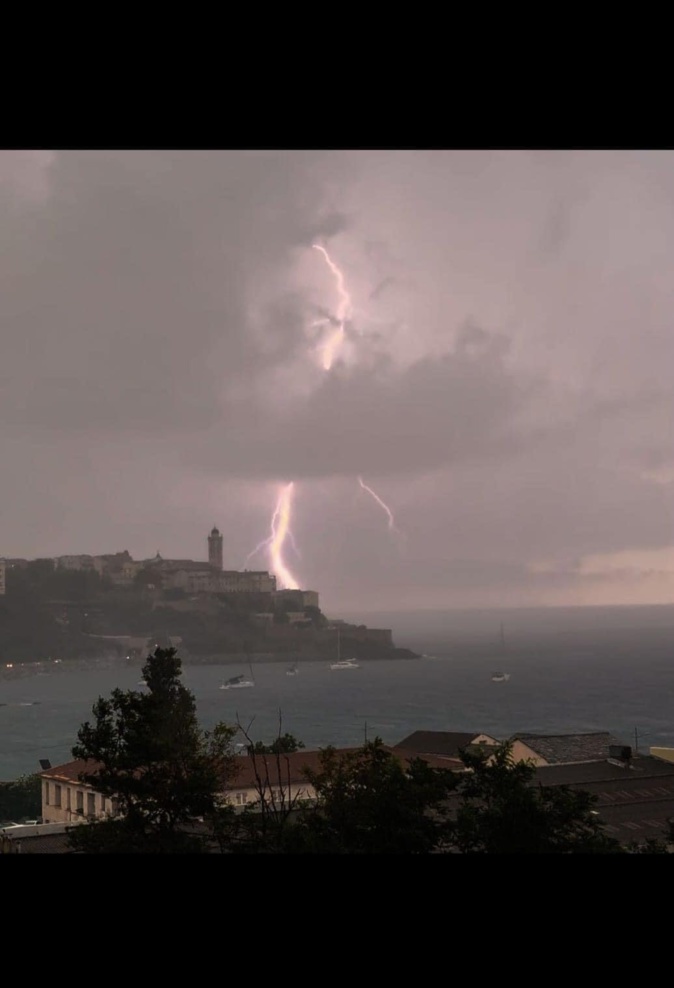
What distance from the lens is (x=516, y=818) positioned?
460 cm

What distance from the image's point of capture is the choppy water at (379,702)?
18234mm

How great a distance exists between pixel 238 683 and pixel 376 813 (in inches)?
662

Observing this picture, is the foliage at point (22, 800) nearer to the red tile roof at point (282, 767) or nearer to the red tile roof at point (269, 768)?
the red tile roof at point (269, 768)

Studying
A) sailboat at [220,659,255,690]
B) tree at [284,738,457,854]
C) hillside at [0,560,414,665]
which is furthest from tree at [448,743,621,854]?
sailboat at [220,659,255,690]

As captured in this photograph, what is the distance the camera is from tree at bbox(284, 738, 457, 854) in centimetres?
452

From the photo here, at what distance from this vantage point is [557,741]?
46.4ft

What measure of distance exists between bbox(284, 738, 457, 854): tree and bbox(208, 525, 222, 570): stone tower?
11592 millimetres

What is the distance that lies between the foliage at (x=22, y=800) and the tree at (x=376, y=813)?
9705mm

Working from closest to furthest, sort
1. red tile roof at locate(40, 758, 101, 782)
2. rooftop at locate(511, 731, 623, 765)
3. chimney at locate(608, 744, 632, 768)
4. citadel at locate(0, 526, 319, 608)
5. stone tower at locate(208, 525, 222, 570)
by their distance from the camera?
chimney at locate(608, 744, 632, 768)
red tile roof at locate(40, 758, 101, 782)
rooftop at locate(511, 731, 623, 765)
citadel at locate(0, 526, 319, 608)
stone tower at locate(208, 525, 222, 570)

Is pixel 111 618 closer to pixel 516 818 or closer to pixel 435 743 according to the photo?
pixel 435 743

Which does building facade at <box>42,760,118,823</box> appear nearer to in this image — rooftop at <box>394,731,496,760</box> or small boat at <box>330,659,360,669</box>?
rooftop at <box>394,731,496,760</box>

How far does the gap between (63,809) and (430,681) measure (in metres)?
24.4

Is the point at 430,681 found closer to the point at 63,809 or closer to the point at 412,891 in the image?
the point at 63,809
